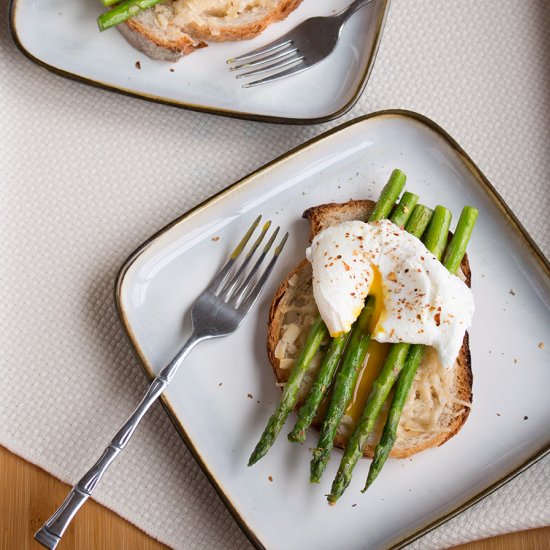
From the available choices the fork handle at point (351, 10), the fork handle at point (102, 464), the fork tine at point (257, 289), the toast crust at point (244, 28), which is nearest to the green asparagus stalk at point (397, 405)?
the fork tine at point (257, 289)

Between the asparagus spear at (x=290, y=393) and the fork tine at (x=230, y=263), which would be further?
the fork tine at (x=230, y=263)

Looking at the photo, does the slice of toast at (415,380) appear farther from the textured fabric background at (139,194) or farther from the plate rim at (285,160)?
the textured fabric background at (139,194)

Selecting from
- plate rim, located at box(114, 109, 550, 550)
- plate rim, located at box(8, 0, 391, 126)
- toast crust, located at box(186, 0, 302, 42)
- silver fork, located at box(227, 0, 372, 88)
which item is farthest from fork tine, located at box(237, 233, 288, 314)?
toast crust, located at box(186, 0, 302, 42)

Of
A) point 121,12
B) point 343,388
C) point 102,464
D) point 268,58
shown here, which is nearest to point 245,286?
point 343,388

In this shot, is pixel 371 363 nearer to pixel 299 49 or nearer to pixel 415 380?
pixel 415 380

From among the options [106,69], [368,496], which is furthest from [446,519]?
[106,69]

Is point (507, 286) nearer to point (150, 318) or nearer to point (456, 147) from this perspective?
point (456, 147)
